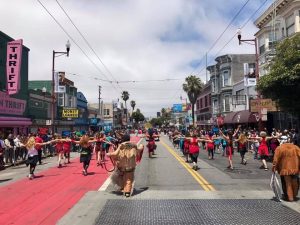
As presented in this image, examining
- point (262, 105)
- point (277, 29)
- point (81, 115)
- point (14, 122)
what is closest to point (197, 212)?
point (262, 105)

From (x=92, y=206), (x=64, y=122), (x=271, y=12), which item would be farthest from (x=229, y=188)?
(x=64, y=122)

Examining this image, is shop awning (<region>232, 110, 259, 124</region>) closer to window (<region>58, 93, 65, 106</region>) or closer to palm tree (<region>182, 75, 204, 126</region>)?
window (<region>58, 93, 65, 106</region>)

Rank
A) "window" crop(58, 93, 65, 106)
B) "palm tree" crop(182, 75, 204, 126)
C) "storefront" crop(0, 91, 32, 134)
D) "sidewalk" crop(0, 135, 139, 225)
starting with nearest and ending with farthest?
"sidewalk" crop(0, 135, 139, 225), "storefront" crop(0, 91, 32, 134), "window" crop(58, 93, 65, 106), "palm tree" crop(182, 75, 204, 126)

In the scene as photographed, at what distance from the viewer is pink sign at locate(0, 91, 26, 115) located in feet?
98.5

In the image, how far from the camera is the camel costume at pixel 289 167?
10328mm

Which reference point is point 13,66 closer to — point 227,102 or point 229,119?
point 229,119

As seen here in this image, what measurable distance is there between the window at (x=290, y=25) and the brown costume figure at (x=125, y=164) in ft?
81.9

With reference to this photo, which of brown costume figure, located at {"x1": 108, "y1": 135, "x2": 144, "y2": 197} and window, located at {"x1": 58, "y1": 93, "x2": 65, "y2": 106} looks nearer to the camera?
brown costume figure, located at {"x1": 108, "y1": 135, "x2": 144, "y2": 197}

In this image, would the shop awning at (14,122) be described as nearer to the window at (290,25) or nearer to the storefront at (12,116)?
the storefront at (12,116)

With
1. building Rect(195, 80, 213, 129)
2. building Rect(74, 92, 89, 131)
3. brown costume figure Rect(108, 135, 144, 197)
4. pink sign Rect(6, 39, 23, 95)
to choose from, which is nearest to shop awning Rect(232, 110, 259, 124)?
building Rect(195, 80, 213, 129)

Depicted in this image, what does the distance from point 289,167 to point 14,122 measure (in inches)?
998

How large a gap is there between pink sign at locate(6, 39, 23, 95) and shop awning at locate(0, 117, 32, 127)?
87.0 inches

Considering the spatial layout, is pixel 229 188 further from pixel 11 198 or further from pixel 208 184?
pixel 11 198

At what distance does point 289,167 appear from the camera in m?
10.4
